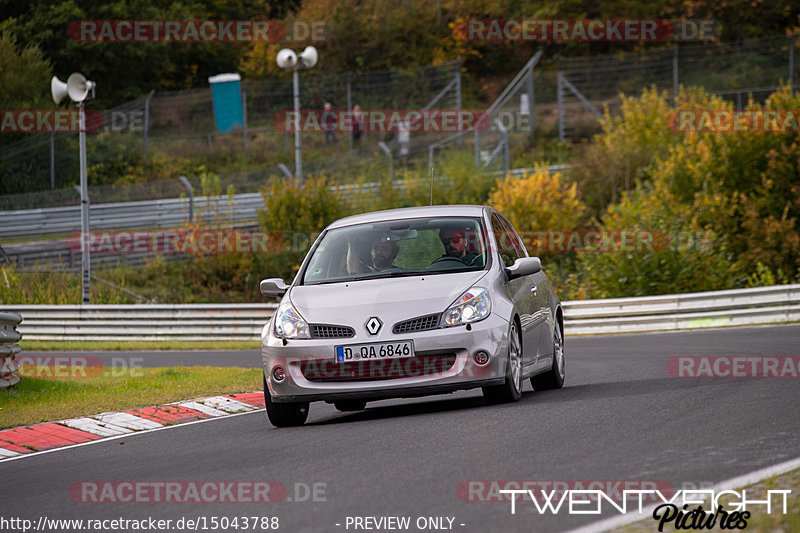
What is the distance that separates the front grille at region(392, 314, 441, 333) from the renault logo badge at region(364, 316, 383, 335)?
Result: 0.12 meters

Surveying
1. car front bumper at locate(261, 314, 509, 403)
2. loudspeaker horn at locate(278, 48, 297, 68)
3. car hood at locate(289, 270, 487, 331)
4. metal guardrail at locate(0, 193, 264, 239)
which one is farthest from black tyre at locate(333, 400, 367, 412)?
metal guardrail at locate(0, 193, 264, 239)

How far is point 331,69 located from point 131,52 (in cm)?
927

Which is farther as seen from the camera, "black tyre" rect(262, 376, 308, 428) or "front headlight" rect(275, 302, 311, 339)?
"black tyre" rect(262, 376, 308, 428)

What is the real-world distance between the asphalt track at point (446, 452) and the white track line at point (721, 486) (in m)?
0.08

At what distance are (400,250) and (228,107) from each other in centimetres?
3330

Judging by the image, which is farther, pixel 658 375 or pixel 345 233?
pixel 658 375

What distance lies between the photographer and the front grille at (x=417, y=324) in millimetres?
9602

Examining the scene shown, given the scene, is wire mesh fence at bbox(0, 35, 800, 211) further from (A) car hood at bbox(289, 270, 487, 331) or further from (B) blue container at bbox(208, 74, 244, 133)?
(A) car hood at bbox(289, 270, 487, 331)

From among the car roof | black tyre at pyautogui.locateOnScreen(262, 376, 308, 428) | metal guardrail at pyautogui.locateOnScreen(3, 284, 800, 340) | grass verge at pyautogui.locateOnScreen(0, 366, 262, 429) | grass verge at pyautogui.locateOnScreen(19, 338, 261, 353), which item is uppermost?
the car roof

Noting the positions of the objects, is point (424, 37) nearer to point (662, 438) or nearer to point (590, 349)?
point (590, 349)

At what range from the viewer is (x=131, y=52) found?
5106 centimetres

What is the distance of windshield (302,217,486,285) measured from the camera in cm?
1057

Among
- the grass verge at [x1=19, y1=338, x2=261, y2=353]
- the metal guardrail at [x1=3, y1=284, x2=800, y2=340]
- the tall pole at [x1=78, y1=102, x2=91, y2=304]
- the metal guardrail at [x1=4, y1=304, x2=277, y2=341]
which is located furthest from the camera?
the tall pole at [x1=78, y1=102, x2=91, y2=304]

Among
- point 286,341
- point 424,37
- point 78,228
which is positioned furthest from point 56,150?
point 286,341
